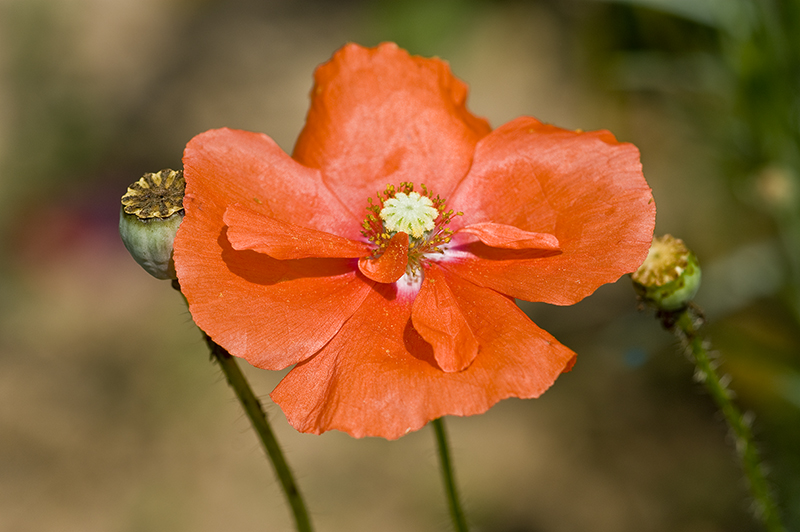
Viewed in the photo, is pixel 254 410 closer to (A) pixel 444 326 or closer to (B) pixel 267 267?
(B) pixel 267 267

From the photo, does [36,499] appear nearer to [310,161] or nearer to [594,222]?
[310,161]

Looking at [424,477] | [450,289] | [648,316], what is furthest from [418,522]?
[450,289]

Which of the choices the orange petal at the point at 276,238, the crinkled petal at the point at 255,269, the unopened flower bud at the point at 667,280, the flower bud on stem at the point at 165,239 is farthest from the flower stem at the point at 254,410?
the unopened flower bud at the point at 667,280

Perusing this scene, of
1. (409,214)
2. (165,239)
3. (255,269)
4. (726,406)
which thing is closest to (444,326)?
(409,214)

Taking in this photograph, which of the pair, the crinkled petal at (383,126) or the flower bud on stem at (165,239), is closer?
the flower bud on stem at (165,239)

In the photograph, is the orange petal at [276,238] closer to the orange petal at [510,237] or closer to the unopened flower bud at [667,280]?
the orange petal at [510,237]

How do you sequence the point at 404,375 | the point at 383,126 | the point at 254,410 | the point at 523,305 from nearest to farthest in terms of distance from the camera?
the point at 404,375, the point at 254,410, the point at 383,126, the point at 523,305
